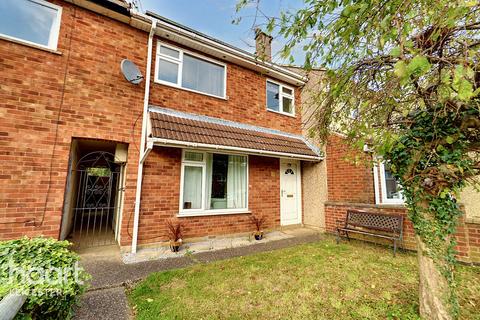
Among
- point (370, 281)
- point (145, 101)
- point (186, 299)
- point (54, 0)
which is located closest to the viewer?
point (186, 299)

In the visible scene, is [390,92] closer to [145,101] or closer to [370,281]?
[370,281]

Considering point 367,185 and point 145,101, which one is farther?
point 367,185

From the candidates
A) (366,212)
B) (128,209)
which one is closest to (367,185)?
(366,212)

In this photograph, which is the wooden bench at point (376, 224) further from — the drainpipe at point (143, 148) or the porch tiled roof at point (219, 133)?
the drainpipe at point (143, 148)

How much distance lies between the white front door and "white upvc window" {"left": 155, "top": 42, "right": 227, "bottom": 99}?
395 cm

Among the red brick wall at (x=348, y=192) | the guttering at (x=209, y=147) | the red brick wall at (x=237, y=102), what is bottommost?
the red brick wall at (x=348, y=192)

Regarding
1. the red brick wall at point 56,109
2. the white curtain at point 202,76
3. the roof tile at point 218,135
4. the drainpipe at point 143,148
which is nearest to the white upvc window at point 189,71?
the white curtain at point 202,76

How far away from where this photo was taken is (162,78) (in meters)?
6.58

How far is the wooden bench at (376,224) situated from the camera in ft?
19.1

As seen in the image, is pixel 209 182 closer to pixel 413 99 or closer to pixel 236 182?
pixel 236 182

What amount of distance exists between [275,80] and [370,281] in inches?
310

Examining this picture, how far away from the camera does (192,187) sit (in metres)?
6.70

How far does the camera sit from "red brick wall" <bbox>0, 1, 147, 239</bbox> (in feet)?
14.8

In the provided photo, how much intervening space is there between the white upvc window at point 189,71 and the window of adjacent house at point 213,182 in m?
2.27
